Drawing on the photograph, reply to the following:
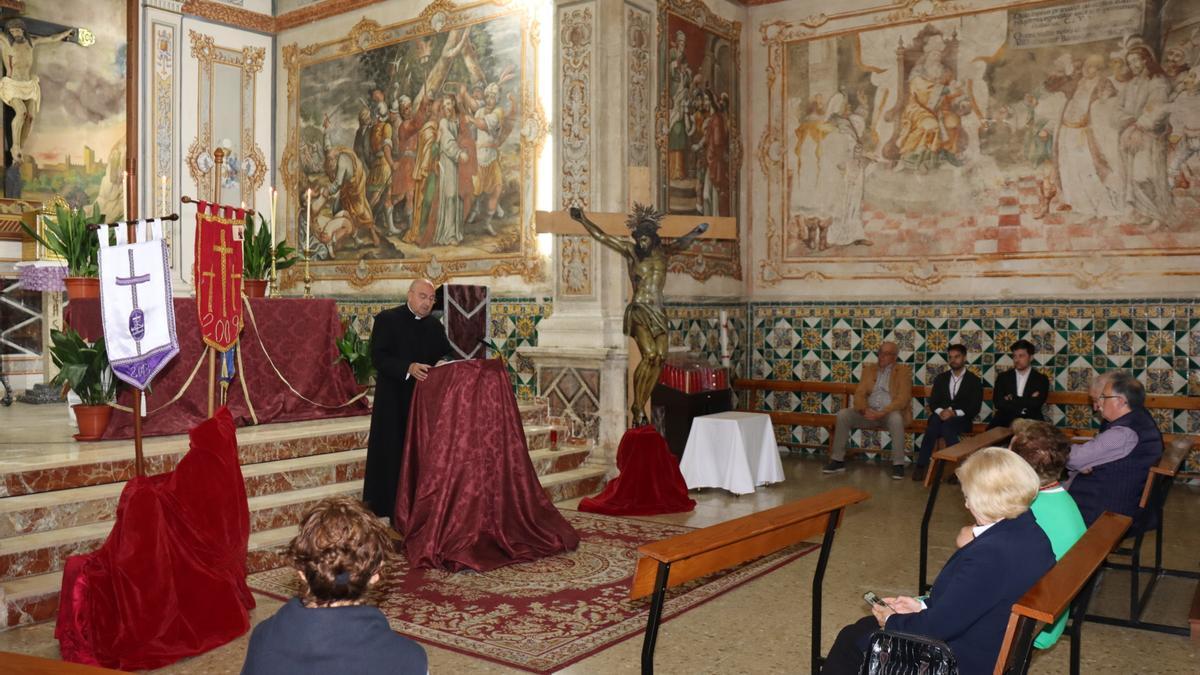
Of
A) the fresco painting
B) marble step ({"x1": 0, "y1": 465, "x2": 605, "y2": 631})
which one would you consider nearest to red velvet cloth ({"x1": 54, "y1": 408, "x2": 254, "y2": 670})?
marble step ({"x1": 0, "y1": 465, "x2": 605, "y2": 631})

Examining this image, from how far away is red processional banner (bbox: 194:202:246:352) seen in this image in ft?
22.7

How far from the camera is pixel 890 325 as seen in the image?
10.9 m

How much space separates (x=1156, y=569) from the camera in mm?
6223

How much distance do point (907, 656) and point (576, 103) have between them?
7.67 m

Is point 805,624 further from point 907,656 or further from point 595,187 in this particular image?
point 595,187

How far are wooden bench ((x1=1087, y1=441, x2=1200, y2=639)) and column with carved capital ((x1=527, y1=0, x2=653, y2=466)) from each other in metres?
4.61

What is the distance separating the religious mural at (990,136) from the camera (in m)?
9.55

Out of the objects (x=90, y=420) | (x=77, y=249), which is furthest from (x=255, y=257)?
(x=90, y=420)

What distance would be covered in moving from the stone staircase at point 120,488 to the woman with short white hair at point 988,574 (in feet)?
14.3

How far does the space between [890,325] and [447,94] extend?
5449 mm

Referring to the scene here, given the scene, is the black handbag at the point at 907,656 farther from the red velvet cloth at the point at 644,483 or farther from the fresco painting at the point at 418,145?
the fresco painting at the point at 418,145

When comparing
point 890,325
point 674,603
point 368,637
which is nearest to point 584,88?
point 890,325

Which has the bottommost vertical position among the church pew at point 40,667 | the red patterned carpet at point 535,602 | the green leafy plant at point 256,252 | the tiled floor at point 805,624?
the tiled floor at point 805,624

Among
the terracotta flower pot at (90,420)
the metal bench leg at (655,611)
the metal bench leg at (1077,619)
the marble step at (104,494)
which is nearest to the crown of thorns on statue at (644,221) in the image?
the marble step at (104,494)
